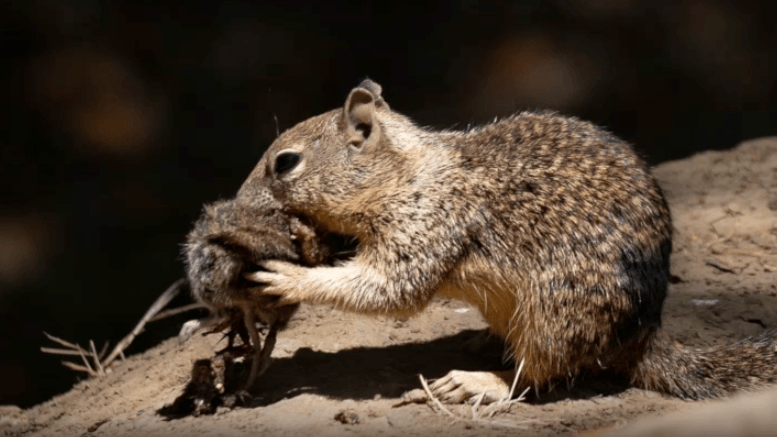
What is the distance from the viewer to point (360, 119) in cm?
375

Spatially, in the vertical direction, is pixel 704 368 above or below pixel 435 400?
above

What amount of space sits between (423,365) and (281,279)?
2.91 ft

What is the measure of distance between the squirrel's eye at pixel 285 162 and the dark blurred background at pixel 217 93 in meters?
3.12

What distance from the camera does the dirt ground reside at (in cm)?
334

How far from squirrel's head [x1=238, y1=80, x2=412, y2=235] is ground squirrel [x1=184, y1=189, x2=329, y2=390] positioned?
0.09 m

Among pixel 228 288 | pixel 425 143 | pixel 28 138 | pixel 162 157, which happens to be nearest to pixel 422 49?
pixel 162 157

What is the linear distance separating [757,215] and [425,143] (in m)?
2.14

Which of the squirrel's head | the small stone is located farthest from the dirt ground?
the squirrel's head

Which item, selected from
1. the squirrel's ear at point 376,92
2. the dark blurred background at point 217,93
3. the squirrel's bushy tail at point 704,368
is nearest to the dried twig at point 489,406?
the squirrel's bushy tail at point 704,368

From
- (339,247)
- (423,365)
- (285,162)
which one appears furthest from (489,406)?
(285,162)

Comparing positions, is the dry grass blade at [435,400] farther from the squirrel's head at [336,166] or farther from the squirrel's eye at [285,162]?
Result: the squirrel's eye at [285,162]

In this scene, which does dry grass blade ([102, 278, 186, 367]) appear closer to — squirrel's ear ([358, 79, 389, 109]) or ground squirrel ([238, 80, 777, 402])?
ground squirrel ([238, 80, 777, 402])

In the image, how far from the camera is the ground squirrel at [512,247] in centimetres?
342

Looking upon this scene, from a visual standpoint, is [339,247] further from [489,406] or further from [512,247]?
[489,406]
